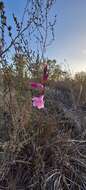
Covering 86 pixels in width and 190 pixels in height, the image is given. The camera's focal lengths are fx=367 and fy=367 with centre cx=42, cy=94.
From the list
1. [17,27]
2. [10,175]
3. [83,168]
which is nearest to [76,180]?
[83,168]

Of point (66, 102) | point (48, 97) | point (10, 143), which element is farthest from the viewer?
point (66, 102)

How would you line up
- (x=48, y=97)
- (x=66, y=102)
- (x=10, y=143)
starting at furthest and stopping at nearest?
(x=66, y=102)
(x=48, y=97)
(x=10, y=143)

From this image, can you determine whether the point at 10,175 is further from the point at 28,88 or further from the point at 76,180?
the point at 28,88

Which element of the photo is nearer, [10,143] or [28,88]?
[10,143]

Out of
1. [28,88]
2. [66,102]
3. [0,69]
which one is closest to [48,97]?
[66,102]

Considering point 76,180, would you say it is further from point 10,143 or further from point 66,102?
point 66,102

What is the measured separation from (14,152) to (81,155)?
724mm

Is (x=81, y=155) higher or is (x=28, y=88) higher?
(x=28, y=88)

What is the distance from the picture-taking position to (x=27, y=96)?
354cm

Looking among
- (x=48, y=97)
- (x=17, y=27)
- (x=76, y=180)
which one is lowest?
(x=76, y=180)

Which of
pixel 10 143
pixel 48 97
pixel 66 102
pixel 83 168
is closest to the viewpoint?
pixel 10 143

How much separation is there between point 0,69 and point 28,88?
38 centimetres

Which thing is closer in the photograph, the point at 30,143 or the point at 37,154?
the point at 37,154

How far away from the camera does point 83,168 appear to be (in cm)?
346
